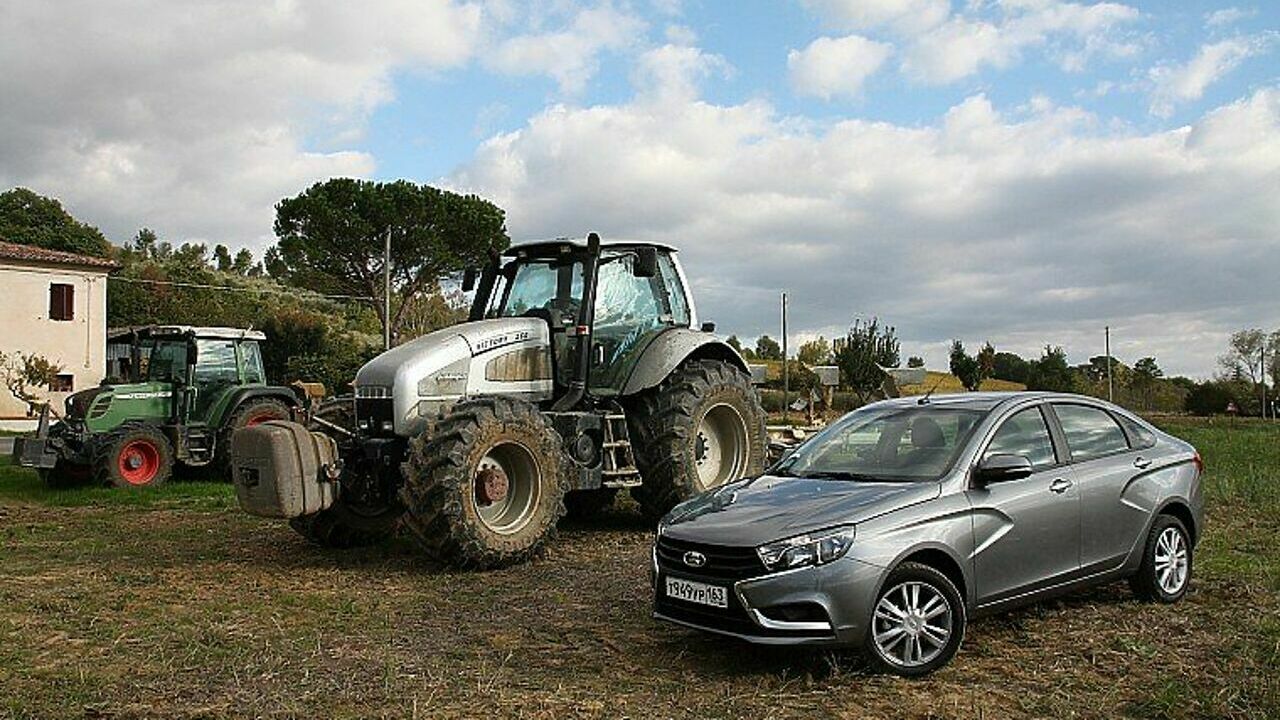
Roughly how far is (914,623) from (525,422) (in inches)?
150

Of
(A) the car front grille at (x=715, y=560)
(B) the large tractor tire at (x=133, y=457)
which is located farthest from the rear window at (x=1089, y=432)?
(B) the large tractor tire at (x=133, y=457)

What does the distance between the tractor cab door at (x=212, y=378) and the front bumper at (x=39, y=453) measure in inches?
69.2

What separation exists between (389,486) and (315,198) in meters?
31.3

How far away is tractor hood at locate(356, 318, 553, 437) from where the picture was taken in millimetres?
8523

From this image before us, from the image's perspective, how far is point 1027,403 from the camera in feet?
21.2

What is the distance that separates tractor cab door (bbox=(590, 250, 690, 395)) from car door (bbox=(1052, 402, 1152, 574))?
4.19m

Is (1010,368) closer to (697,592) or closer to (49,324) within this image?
(49,324)

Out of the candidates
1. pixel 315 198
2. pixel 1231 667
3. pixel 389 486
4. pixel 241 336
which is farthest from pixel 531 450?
pixel 315 198

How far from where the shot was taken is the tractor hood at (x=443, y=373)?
852 cm

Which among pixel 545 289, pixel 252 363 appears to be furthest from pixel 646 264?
pixel 252 363

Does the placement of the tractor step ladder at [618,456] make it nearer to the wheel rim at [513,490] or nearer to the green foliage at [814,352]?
the wheel rim at [513,490]

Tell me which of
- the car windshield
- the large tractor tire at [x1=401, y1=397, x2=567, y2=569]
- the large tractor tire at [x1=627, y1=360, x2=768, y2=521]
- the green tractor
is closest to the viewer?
the car windshield

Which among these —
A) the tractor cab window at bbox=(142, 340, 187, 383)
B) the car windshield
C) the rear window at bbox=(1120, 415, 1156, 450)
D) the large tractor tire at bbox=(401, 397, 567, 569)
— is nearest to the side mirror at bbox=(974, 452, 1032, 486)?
the car windshield

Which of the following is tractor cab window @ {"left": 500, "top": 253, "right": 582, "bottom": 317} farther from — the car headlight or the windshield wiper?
the car headlight
